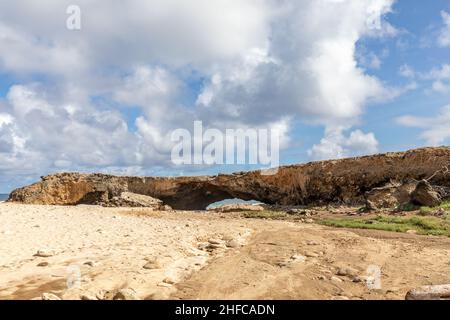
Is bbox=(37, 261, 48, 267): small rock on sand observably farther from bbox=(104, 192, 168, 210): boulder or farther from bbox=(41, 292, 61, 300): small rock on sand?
bbox=(104, 192, 168, 210): boulder

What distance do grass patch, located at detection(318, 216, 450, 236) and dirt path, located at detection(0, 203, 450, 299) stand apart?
1116 millimetres

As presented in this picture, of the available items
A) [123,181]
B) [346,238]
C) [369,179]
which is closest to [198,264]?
[346,238]

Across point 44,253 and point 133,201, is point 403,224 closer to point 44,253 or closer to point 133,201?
point 44,253

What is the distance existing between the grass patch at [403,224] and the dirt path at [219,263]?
1116 millimetres

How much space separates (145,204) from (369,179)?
1560 centimetres

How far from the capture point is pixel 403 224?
46.9ft

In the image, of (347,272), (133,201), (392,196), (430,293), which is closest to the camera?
(430,293)

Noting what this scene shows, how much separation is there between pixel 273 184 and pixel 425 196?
11280 mm

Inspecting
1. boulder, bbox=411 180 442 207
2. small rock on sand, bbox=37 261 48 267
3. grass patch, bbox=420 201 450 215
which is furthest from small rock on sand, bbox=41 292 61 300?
boulder, bbox=411 180 442 207

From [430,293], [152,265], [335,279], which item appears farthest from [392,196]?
[152,265]

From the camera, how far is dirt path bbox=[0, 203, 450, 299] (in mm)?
6734
